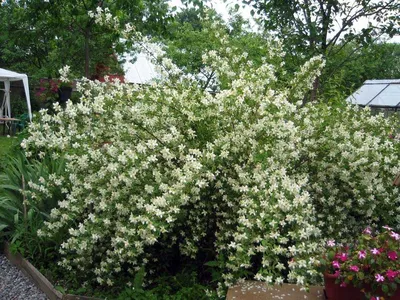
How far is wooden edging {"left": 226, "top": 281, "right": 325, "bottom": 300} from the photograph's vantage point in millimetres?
3234

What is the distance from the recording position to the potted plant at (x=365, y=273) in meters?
2.88

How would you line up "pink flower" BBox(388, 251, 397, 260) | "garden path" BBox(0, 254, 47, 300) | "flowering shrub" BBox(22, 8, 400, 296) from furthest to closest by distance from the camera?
"garden path" BBox(0, 254, 47, 300) → "flowering shrub" BBox(22, 8, 400, 296) → "pink flower" BBox(388, 251, 397, 260)

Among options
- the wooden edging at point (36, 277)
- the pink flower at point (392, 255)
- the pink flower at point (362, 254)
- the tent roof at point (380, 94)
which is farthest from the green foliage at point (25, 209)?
the tent roof at point (380, 94)

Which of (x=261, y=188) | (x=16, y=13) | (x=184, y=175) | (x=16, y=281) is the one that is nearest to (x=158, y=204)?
(x=184, y=175)

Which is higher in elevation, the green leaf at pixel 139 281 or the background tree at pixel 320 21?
the background tree at pixel 320 21

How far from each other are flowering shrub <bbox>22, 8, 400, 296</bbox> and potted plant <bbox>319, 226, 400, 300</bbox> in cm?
22

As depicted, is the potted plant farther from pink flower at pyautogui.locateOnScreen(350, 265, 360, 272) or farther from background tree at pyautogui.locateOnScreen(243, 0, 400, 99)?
background tree at pyautogui.locateOnScreen(243, 0, 400, 99)

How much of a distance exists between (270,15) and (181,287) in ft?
13.0

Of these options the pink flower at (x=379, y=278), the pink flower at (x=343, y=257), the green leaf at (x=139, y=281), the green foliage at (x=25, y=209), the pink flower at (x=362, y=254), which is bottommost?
the green leaf at (x=139, y=281)

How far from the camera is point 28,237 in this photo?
5.19m

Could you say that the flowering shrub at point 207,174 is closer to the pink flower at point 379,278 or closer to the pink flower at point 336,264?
the pink flower at point 336,264

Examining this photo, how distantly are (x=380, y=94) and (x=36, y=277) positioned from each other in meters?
13.9

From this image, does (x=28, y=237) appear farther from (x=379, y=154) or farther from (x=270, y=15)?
(x=270, y=15)

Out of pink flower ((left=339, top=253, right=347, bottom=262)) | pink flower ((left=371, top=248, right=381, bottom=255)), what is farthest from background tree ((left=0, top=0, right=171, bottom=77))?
pink flower ((left=371, top=248, right=381, bottom=255))
